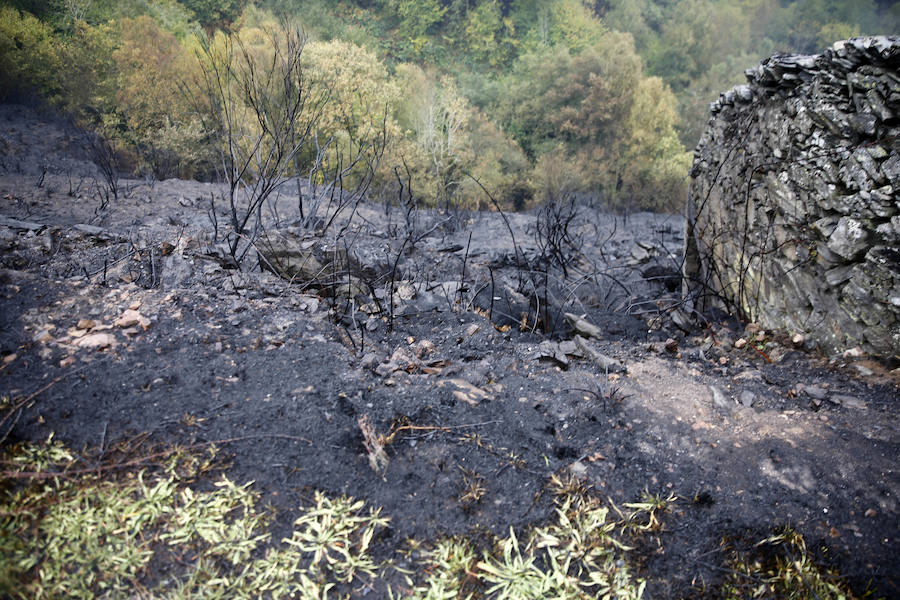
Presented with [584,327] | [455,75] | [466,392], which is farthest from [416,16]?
[466,392]

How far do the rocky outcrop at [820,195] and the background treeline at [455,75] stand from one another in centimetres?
377

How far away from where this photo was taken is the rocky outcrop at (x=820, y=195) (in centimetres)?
271

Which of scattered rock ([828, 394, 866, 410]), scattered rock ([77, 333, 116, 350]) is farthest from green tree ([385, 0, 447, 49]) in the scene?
scattered rock ([828, 394, 866, 410])

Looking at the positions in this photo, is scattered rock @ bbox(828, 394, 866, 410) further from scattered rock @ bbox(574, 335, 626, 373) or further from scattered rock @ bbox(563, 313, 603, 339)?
scattered rock @ bbox(563, 313, 603, 339)

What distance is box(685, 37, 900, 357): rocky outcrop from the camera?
271cm

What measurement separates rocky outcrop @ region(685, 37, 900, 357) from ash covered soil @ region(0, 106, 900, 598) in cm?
34

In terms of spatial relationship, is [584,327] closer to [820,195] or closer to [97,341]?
[820,195]

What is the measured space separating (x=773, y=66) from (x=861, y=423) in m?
2.82

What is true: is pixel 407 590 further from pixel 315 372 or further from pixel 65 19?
pixel 65 19

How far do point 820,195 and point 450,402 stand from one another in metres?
2.99

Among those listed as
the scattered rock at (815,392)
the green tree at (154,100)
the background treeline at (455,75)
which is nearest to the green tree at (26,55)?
the background treeline at (455,75)

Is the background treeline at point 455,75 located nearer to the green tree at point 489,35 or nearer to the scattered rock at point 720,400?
the green tree at point 489,35

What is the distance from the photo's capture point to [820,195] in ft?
10.3

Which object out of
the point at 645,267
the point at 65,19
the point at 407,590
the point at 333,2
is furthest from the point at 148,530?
the point at 333,2
